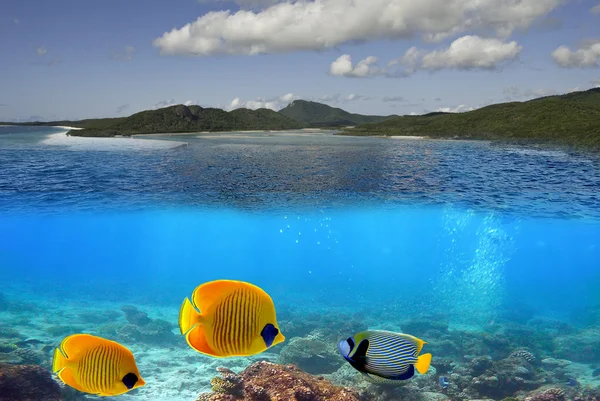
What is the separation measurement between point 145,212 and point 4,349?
786cm

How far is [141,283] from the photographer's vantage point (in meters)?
29.4

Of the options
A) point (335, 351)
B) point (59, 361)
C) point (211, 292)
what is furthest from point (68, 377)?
point (335, 351)

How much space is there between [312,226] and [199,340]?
19629 mm

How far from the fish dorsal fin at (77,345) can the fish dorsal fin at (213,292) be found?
0.87 meters

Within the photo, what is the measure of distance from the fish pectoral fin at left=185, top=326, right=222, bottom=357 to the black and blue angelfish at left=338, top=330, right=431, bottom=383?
26.0 inches

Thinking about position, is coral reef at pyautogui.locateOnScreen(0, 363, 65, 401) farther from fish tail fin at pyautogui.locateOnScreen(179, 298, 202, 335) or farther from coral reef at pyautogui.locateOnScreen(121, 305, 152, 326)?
fish tail fin at pyautogui.locateOnScreen(179, 298, 202, 335)

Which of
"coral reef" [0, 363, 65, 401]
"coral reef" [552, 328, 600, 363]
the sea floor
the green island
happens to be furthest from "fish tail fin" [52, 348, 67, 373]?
the green island

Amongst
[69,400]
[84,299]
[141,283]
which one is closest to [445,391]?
[69,400]

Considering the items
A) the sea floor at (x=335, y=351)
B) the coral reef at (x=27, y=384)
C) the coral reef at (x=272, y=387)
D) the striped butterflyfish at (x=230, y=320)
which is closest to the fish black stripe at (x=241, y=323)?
the striped butterflyfish at (x=230, y=320)

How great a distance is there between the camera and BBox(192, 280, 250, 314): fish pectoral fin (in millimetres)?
1958

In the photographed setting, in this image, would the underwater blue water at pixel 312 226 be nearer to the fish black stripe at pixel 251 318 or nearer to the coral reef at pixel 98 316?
the coral reef at pixel 98 316

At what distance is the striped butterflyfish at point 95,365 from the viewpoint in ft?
7.93

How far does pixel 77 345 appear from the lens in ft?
8.12

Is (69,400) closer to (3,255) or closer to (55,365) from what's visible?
(55,365)
